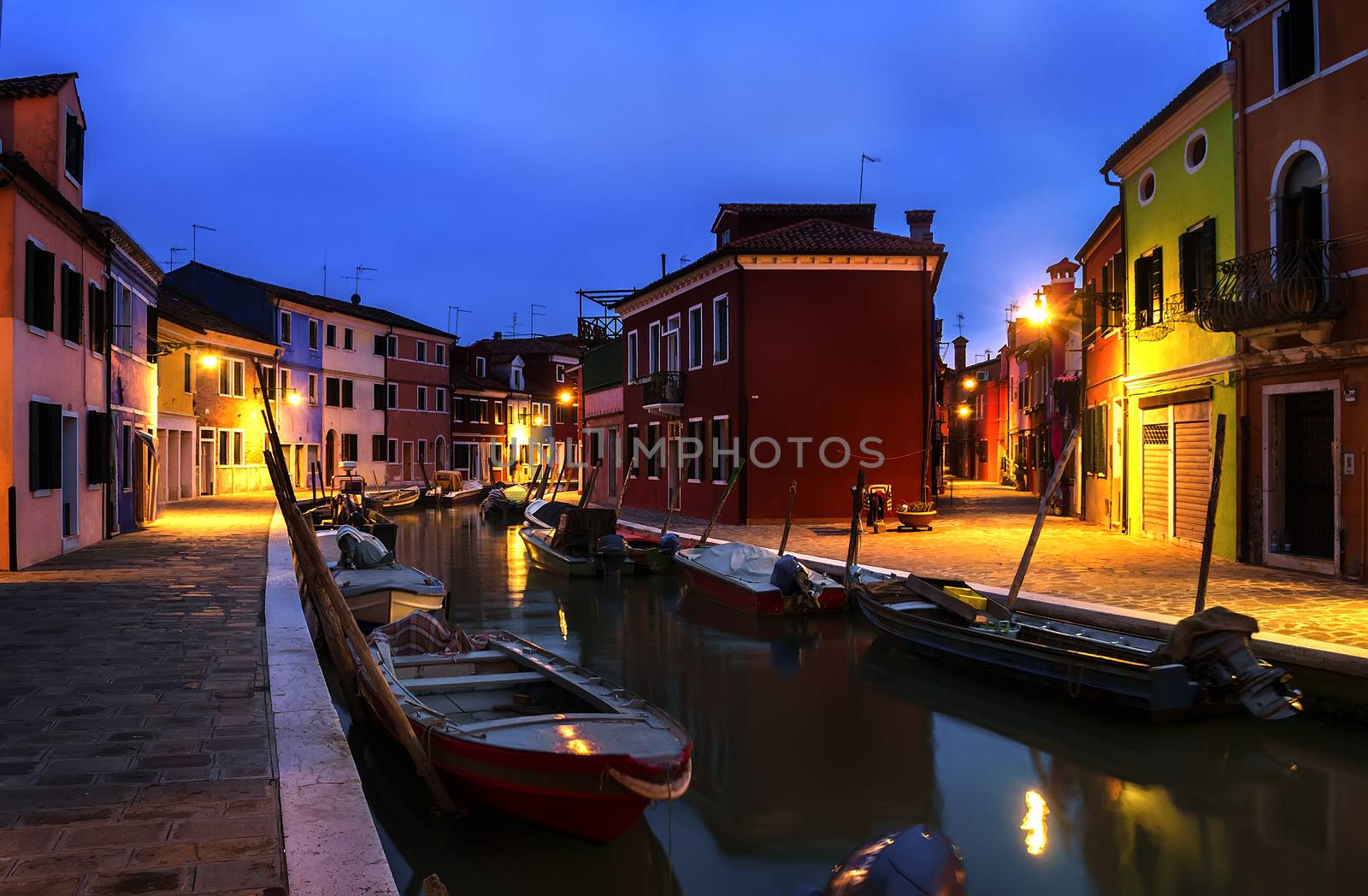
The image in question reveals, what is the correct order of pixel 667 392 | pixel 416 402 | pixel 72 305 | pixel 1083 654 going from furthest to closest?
pixel 416 402 → pixel 667 392 → pixel 72 305 → pixel 1083 654

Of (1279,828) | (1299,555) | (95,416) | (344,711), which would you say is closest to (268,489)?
(95,416)

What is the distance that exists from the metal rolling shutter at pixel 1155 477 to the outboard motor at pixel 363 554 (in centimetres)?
1304

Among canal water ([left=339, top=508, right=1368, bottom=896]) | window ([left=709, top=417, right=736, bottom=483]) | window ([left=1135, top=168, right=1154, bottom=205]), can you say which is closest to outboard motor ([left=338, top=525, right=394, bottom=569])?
canal water ([left=339, top=508, right=1368, bottom=896])

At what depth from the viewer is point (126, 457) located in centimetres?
2000

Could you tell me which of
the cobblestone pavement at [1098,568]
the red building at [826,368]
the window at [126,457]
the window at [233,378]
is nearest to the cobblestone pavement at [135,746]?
the cobblestone pavement at [1098,568]

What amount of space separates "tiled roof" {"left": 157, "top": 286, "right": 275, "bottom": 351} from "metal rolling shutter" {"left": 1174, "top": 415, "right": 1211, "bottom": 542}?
25.6 meters

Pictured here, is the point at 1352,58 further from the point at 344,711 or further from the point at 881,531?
the point at 344,711

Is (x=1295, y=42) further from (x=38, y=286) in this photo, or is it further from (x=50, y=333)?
(x=50, y=333)

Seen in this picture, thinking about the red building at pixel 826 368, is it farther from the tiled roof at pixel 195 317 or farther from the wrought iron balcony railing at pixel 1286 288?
the tiled roof at pixel 195 317

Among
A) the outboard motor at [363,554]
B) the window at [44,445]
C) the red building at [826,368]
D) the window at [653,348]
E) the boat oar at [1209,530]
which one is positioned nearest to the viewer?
the boat oar at [1209,530]

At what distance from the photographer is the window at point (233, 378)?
1335 inches

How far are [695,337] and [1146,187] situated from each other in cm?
1202

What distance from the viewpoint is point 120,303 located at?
19.6 metres

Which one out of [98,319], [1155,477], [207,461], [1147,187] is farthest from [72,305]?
[207,461]
